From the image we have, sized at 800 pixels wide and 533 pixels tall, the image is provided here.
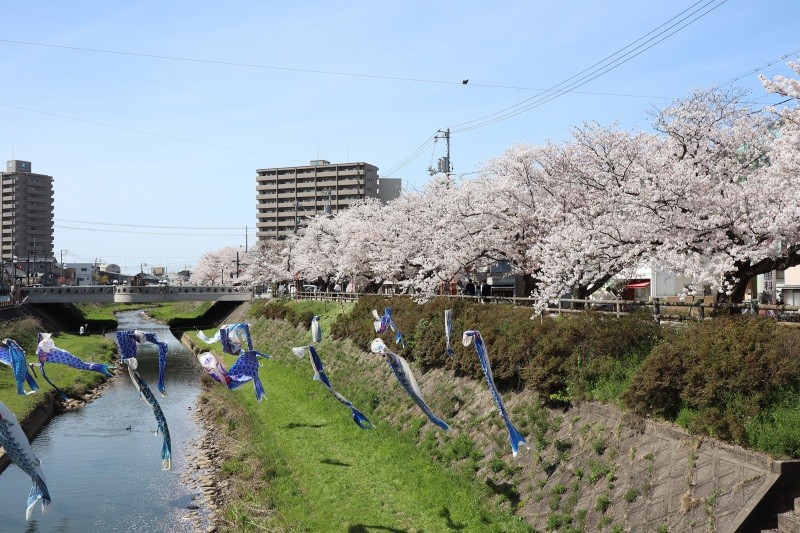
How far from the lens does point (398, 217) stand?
52.2 metres

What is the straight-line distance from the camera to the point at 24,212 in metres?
152

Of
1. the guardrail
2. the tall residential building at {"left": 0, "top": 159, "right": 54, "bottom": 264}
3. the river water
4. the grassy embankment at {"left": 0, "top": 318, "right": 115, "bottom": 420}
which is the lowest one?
the river water

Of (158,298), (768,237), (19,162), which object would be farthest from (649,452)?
(19,162)

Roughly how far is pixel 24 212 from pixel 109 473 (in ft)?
490

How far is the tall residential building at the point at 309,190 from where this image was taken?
128750mm

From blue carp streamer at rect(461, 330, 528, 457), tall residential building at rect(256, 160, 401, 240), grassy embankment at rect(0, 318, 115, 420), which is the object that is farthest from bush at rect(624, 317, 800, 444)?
tall residential building at rect(256, 160, 401, 240)

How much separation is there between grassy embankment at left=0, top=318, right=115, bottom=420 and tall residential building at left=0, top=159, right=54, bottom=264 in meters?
107

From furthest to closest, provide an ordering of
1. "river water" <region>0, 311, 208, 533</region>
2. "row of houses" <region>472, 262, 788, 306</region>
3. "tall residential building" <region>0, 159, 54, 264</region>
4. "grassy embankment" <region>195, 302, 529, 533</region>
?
"tall residential building" <region>0, 159, 54, 264</region> → "row of houses" <region>472, 262, 788, 306</region> → "river water" <region>0, 311, 208, 533</region> → "grassy embankment" <region>195, 302, 529, 533</region>

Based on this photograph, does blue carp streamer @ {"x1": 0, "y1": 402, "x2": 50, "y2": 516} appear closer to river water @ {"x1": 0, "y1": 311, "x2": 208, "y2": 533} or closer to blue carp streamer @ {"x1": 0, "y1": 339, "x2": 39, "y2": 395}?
blue carp streamer @ {"x1": 0, "y1": 339, "x2": 39, "y2": 395}

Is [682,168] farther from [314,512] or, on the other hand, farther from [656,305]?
[314,512]

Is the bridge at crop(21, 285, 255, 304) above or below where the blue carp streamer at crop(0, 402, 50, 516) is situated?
above

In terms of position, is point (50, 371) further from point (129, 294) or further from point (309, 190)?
point (309, 190)

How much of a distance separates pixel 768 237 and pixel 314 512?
45.9 ft

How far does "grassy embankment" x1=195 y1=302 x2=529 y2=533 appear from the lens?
1644cm
